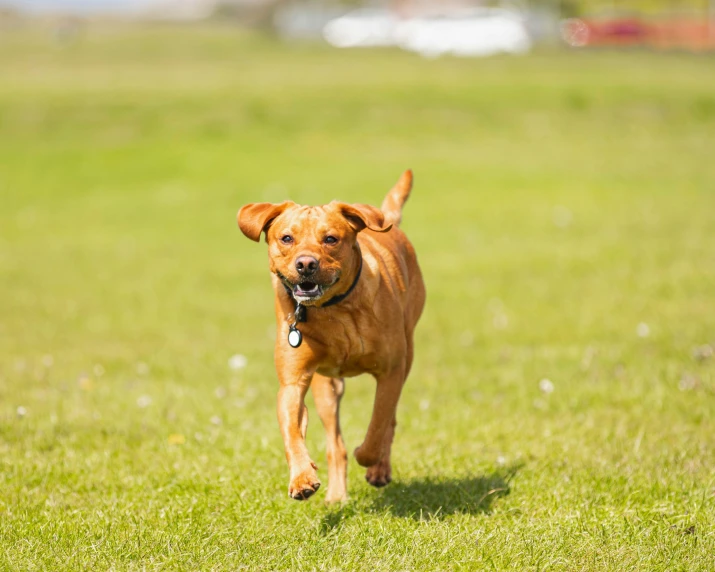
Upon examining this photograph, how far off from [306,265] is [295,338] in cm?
42

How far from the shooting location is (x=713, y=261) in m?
12.5

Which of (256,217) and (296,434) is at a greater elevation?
(256,217)

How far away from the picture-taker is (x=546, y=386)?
725 cm

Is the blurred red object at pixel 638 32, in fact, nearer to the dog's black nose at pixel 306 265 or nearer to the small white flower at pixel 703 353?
the small white flower at pixel 703 353

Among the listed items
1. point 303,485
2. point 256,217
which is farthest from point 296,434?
point 256,217

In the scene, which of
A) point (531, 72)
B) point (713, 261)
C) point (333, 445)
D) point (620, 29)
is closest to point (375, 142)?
point (531, 72)

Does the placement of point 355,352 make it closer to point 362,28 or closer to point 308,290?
point 308,290

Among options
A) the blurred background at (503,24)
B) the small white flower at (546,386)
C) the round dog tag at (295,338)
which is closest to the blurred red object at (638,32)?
the blurred background at (503,24)

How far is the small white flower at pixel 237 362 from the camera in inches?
323

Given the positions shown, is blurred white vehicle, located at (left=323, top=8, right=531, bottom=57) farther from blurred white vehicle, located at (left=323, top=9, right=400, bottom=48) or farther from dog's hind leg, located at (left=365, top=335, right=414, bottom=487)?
dog's hind leg, located at (left=365, top=335, right=414, bottom=487)

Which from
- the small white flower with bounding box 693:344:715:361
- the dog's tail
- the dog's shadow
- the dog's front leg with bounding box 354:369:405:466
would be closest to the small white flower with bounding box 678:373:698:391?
the small white flower with bounding box 693:344:715:361

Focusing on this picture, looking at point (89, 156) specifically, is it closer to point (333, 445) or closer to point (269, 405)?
point (269, 405)

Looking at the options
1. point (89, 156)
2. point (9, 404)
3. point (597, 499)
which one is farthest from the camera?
point (89, 156)

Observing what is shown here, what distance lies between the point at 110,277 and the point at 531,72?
78.7 ft
